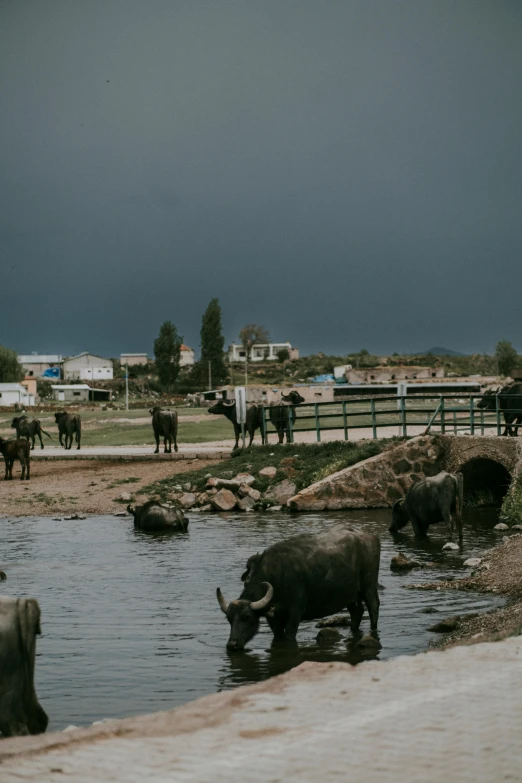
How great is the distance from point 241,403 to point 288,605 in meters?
24.4

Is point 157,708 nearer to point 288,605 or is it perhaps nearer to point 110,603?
point 288,605

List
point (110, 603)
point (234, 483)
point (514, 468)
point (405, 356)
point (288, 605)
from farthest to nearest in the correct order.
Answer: point (405, 356), point (234, 483), point (514, 468), point (110, 603), point (288, 605)

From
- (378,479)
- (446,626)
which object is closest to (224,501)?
(378,479)

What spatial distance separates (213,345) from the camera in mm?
140500

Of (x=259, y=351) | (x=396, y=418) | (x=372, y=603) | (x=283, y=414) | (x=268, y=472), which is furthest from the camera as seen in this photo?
(x=259, y=351)

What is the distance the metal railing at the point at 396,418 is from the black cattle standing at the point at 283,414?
93 millimetres

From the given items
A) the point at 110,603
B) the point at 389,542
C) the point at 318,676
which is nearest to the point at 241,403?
the point at 389,542

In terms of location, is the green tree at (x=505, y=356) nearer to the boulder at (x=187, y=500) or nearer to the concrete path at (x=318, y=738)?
the boulder at (x=187, y=500)

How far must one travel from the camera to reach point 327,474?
101ft

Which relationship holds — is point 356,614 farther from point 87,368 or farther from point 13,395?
point 87,368

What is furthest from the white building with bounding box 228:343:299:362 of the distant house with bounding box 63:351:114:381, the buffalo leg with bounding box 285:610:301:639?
the buffalo leg with bounding box 285:610:301:639

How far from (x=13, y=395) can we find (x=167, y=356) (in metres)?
30.4

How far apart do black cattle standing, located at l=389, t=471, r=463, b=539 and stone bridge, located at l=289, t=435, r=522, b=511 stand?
6038 mm

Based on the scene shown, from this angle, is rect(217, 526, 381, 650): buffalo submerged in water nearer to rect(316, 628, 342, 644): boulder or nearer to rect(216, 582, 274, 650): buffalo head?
rect(216, 582, 274, 650): buffalo head
